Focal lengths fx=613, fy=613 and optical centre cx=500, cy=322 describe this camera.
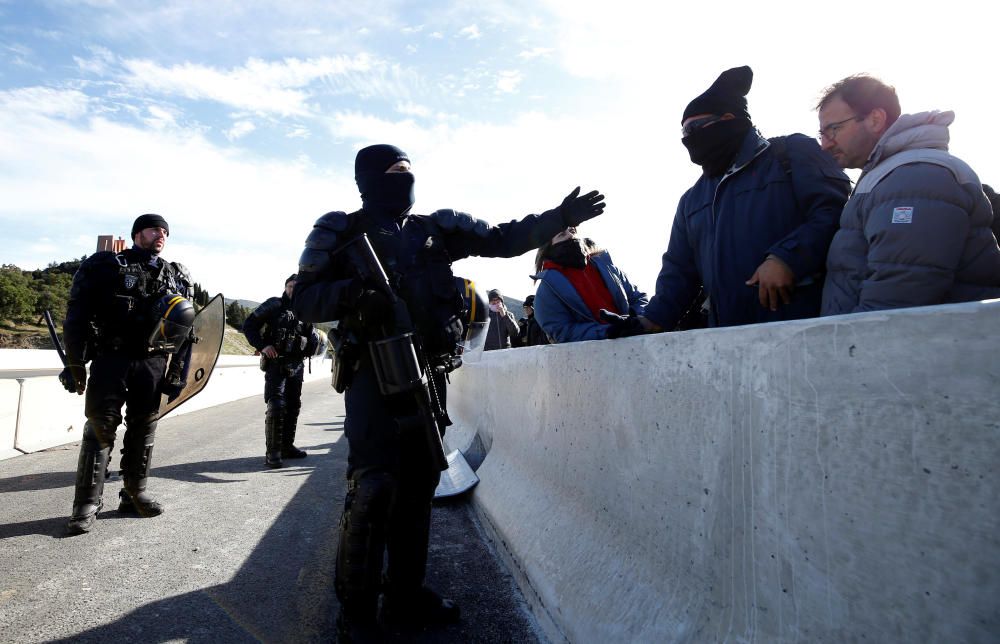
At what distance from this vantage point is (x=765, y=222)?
8.90 feet

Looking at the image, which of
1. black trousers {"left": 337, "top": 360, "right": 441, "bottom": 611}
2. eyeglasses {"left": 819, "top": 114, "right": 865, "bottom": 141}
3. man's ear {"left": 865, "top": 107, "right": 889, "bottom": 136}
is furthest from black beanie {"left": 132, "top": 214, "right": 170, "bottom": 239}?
man's ear {"left": 865, "top": 107, "right": 889, "bottom": 136}

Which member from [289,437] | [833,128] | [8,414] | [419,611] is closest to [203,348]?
[289,437]

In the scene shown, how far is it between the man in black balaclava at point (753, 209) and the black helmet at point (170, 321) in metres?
3.90

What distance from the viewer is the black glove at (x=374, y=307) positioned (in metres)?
2.62

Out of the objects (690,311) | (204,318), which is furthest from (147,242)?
(690,311)

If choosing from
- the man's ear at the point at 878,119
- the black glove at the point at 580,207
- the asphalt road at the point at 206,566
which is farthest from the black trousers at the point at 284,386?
the man's ear at the point at 878,119

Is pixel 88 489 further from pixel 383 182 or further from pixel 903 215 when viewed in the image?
pixel 903 215

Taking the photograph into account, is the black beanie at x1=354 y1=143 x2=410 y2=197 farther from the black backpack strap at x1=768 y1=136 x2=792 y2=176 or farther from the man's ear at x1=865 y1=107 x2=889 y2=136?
the man's ear at x1=865 y1=107 x2=889 y2=136

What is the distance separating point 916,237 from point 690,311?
1461 mm

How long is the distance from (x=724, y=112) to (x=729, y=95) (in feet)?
0.26

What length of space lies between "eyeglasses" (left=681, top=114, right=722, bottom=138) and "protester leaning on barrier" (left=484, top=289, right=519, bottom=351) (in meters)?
6.26

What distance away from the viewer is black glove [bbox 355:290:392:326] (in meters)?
2.62

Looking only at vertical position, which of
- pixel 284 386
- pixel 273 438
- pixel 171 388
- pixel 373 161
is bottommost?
pixel 273 438

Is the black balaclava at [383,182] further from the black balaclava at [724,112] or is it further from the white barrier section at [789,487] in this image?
the black balaclava at [724,112]
